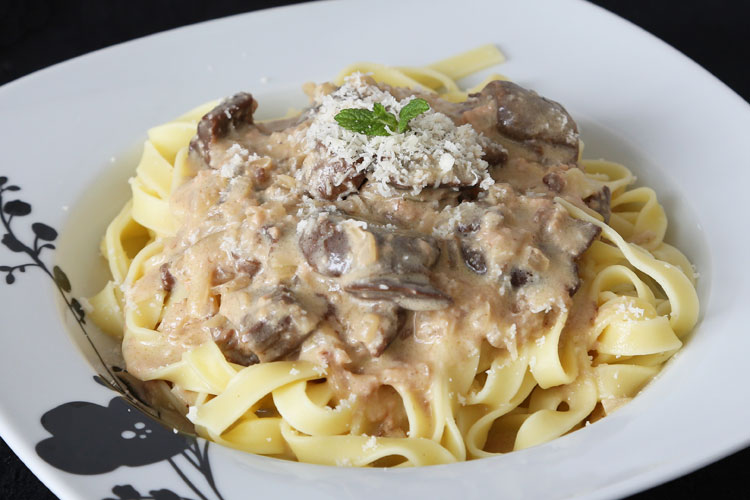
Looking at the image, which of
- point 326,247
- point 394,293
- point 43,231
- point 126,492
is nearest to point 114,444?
point 126,492

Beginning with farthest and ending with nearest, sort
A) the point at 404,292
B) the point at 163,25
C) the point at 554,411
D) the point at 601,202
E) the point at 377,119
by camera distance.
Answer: the point at 163,25
the point at 601,202
the point at 377,119
the point at 554,411
the point at 404,292

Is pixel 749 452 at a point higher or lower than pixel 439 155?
lower

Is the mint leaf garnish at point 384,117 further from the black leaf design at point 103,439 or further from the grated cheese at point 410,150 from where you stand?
the black leaf design at point 103,439

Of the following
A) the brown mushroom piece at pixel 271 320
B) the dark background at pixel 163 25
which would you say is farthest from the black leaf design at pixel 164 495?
the dark background at pixel 163 25

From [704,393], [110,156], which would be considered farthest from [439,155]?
[110,156]

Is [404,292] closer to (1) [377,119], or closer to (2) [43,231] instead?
(1) [377,119]

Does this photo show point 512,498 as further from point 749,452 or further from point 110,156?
point 110,156
